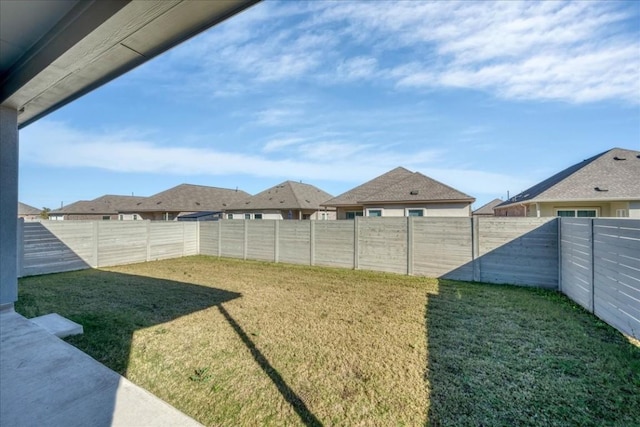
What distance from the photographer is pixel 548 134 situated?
12.4m

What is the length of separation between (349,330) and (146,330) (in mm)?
3099

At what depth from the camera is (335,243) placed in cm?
1009

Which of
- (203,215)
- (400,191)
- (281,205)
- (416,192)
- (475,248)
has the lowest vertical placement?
(475,248)

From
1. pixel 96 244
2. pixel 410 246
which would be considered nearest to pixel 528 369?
pixel 410 246

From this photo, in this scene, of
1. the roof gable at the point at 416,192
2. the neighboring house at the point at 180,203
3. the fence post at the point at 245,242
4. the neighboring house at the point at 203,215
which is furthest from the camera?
the neighboring house at the point at 203,215

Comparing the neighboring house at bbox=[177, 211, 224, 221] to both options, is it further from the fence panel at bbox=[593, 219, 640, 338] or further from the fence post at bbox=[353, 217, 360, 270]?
the fence panel at bbox=[593, 219, 640, 338]

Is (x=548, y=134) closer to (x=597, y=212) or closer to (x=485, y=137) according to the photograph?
(x=485, y=137)

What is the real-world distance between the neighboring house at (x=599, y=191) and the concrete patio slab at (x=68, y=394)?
14306mm

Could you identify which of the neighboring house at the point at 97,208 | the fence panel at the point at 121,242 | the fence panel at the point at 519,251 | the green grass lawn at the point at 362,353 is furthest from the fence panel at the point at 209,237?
the neighboring house at the point at 97,208

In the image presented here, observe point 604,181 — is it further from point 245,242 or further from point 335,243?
point 245,242

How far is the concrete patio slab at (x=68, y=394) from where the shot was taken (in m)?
2.10

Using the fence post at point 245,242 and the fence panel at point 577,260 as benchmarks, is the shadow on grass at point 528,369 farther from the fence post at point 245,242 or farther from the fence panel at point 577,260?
the fence post at point 245,242

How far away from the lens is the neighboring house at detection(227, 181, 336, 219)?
21.5m

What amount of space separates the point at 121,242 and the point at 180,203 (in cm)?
1569
